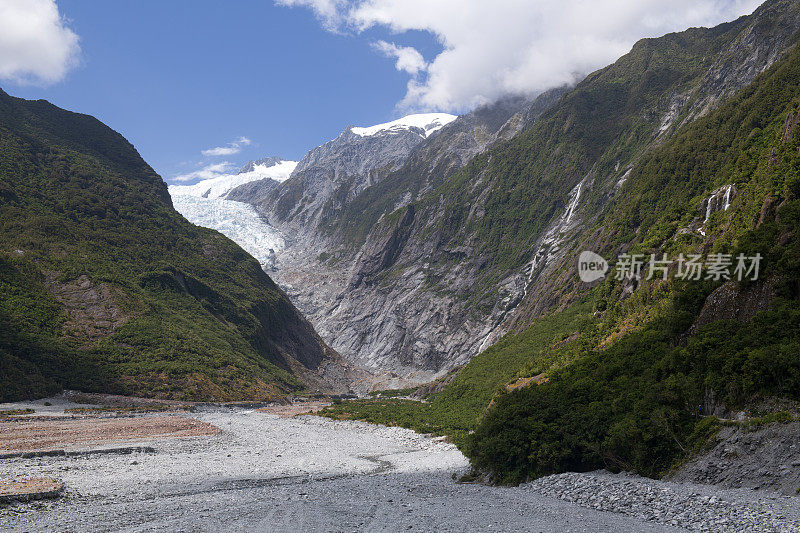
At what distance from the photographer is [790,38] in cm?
8300

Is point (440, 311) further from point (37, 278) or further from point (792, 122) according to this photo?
point (792, 122)

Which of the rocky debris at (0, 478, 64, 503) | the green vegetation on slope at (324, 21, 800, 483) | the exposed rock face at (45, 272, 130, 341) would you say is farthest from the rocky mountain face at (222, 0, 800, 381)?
the rocky debris at (0, 478, 64, 503)

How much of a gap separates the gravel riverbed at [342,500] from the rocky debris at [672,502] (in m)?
0.04

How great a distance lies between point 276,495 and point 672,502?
15585mm

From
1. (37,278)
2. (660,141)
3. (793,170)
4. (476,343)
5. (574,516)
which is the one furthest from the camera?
(476,343)

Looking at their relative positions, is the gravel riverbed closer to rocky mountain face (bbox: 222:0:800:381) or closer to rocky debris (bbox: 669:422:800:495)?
rocky debris (bbox: 669:422:800:495)

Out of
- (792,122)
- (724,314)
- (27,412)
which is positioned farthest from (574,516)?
(27,412)

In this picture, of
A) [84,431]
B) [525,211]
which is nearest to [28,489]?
[84,431]

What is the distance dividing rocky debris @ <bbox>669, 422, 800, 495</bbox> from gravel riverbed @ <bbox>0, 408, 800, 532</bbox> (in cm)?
64

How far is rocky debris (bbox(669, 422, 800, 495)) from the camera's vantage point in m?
13.8

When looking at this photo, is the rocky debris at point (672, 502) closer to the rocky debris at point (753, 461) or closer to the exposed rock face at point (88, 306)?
the rocky debris at point (753, 461)

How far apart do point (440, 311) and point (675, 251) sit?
110813 millimetres

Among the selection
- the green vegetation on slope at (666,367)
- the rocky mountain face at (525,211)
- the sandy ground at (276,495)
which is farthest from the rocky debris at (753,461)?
the rocky mountain face at (525,211)

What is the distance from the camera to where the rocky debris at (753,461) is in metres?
13.8
